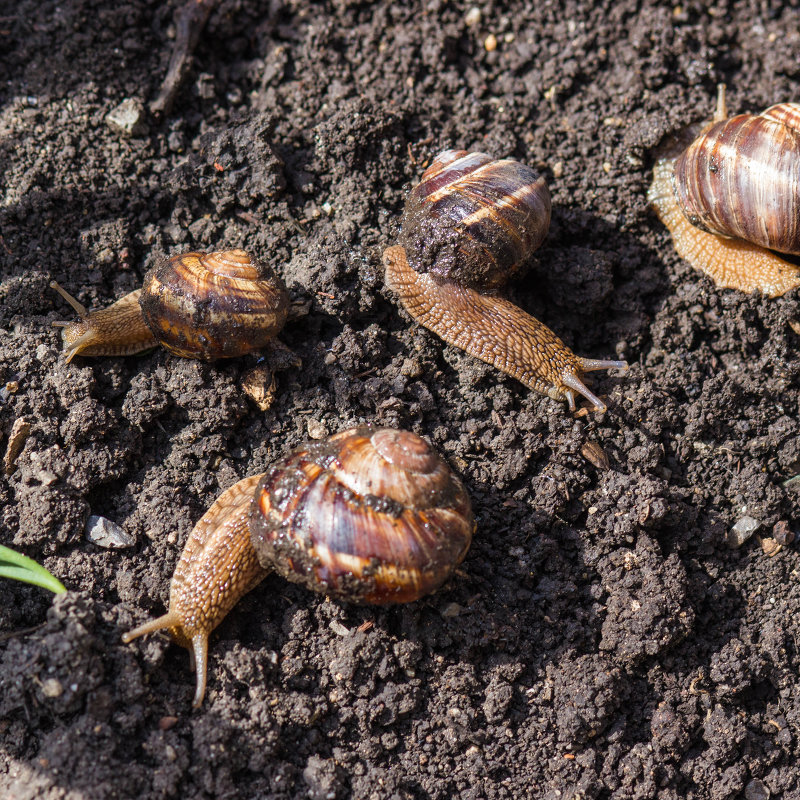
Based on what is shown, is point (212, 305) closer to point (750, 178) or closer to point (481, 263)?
point (481, 263)

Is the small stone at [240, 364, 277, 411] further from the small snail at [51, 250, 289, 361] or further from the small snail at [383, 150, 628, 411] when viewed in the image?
the small snail at [383, 150, 628, 411]

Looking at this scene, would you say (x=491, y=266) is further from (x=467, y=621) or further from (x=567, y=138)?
(x=467, y=621)

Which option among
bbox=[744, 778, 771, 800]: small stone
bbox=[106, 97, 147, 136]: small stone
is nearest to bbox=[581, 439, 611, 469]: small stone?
bbox=[744, 778, 771, 800]: small stone

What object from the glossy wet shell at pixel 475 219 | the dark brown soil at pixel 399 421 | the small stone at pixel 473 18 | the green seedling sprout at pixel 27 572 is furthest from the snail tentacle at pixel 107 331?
the small stone at pixel 473 18

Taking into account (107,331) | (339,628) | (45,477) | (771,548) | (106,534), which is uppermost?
(107,331)

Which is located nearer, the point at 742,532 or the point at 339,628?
the point at 339,628

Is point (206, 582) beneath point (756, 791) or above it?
above

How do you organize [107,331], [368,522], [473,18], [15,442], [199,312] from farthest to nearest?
[473,18] → [107,331] → [15,442] → [199,312] → [368,522]

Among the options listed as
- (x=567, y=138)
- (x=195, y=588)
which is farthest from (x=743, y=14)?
(x=195, y=588)

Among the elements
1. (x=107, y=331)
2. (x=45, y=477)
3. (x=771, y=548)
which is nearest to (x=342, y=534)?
(x=45, y=477)
